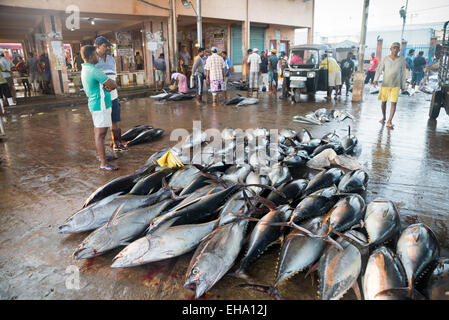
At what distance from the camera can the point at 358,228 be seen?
2486 millimetres

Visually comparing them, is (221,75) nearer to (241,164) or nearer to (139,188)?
(241,164)

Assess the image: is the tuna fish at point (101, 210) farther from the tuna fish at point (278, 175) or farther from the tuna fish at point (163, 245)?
the tuna fish at point (278, 175)

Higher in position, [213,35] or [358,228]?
[213,35]

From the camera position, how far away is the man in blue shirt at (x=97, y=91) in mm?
3951

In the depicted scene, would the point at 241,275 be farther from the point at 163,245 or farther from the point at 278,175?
the point at 278,175

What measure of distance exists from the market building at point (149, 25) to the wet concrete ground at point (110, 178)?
5.26 meters

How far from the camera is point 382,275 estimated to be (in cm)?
179

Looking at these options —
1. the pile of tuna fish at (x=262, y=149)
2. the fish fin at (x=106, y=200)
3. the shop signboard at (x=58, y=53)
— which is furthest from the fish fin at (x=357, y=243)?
the shop signboard at (x=58, y=53)

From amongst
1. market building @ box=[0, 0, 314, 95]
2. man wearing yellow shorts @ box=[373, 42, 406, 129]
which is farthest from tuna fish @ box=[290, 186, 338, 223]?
market building @ box=[0, 0, 314, 95]

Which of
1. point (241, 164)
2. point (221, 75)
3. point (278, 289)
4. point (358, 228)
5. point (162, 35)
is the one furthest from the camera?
point (162, 35)

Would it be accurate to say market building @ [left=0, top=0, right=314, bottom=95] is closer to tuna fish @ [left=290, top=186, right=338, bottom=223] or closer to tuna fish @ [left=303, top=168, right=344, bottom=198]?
tuna fish @ [left=303, top=168, right=344, bottom=198]

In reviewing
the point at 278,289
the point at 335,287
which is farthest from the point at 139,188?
the point at 335,287

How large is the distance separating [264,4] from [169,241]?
A: 62.8 feet

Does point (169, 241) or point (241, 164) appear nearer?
point (169, 241)
